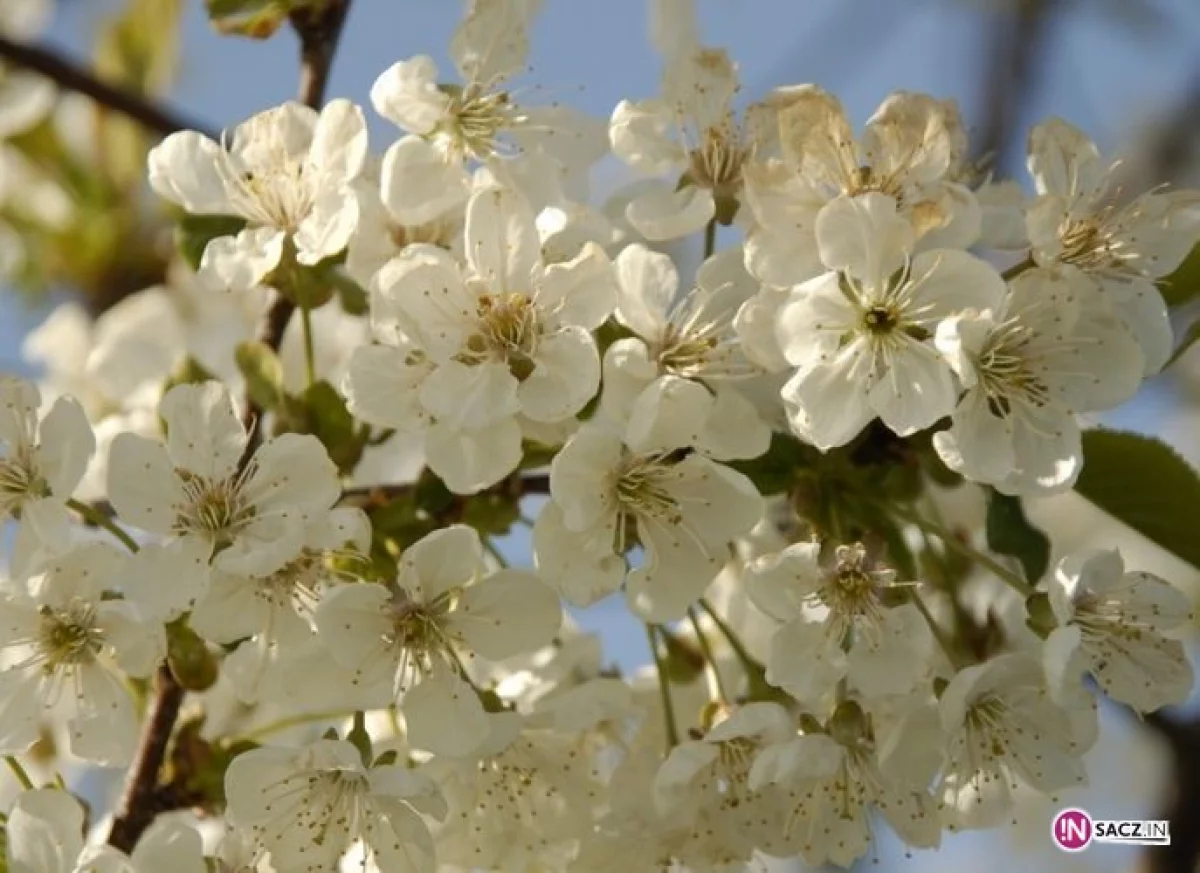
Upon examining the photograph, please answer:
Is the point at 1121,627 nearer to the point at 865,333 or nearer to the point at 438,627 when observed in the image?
the point at 865,333

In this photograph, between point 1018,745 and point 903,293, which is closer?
point 903,293

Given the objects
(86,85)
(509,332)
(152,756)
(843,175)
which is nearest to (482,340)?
(509,332)

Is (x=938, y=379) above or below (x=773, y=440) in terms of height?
above

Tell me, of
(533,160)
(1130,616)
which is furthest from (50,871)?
(1130,616)

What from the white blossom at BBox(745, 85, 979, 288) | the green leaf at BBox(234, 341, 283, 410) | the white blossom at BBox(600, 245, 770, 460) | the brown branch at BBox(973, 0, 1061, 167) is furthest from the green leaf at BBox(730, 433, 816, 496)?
the brown branch at BBox(973, 0, 1061, 167)

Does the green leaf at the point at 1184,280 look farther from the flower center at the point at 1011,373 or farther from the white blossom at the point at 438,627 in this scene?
the white blossom at the point at 438,627

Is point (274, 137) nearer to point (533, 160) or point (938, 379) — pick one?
point (533, 160)
